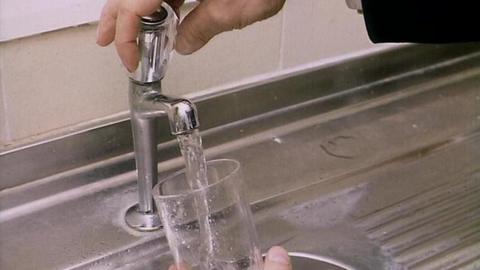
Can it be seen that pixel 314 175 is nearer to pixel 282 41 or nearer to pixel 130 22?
pixel 282 41

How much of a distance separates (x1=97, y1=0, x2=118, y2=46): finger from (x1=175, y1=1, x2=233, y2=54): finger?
7 cm

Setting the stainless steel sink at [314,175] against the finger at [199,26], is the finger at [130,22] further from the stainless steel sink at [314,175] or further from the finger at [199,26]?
the stainless steel sink at [314,175]

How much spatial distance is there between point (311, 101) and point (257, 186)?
0.17 meters

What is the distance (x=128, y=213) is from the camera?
2.62 feet

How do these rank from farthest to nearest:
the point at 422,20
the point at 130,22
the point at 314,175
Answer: the point at 314,175 → the point at 422,20 → the point at 130,22

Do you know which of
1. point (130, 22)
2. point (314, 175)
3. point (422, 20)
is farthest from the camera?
point (314, 175)

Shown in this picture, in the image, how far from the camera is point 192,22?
70 cm

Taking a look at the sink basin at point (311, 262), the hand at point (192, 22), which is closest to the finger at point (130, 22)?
the hand at point (192, 22)

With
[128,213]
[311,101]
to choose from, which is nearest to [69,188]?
[128,213]

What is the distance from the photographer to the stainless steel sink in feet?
2.51

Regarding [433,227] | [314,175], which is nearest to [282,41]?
[314,175]

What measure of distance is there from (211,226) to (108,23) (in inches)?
7.2

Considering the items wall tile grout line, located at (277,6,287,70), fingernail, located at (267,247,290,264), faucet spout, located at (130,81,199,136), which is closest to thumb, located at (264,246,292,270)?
fingernail, located at (267,247,290,264)

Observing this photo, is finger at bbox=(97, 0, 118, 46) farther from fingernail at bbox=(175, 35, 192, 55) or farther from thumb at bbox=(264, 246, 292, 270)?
thumb at bbox=(264, 246, 292, 270)
